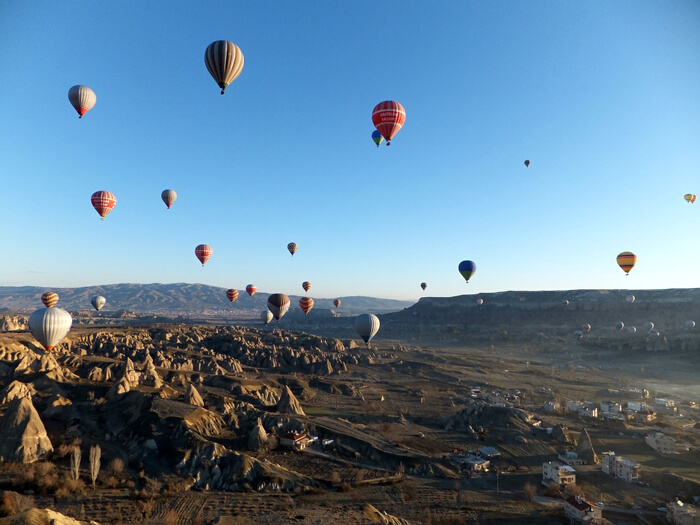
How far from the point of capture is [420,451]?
40.2 m

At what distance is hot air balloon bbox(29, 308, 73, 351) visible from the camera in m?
39.5

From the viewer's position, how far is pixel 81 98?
157ft

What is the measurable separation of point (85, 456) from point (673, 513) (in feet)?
146

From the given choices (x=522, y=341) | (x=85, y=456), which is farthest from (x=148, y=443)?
(x=522, y=341)

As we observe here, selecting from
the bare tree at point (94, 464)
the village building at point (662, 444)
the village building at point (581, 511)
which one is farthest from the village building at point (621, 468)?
the bare tree at point (94, 464)

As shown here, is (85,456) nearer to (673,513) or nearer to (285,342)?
(673,513)

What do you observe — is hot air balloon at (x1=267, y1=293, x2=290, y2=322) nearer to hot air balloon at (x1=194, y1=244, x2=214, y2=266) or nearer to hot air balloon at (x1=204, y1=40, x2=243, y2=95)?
hot air balloon at (x1=194, y1=244, x2=214, y2=266)

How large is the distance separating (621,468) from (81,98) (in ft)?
221

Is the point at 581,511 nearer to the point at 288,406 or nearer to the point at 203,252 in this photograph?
the point at 288,406

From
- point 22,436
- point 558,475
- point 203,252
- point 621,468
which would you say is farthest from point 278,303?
point 621,468

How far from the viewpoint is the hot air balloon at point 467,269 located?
69.6 m

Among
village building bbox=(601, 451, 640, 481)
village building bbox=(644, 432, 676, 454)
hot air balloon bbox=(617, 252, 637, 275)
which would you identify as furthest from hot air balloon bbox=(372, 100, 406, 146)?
hot air balloon bbox=(617, 252, 637, 275)

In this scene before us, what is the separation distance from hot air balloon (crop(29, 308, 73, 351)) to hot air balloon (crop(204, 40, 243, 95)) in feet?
89.0

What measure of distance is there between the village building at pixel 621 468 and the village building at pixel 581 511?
8761 millimetres
